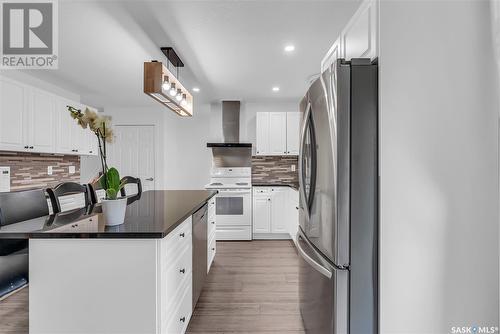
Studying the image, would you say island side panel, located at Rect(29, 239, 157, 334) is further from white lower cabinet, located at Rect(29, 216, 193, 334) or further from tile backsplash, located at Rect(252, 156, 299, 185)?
Answer: tile backsplash, located at Rect(252, 156, 299, 185)

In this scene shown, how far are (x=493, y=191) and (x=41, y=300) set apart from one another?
2150 millimetres

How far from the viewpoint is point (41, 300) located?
120cm

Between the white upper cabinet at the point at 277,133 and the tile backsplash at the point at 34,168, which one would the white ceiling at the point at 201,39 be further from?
the tile backsplash at the point at 34,168

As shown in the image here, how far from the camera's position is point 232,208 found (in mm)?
4227

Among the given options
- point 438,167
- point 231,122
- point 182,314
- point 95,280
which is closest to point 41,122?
point 231,122

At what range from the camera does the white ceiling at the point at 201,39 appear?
1.98 meters

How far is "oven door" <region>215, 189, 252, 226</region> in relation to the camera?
13.8ft

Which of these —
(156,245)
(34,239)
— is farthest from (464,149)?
(34,239)

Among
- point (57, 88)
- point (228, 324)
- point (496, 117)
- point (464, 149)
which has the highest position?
point (57, 88)

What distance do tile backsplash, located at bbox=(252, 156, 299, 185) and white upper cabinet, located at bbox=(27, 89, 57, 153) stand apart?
10.6ft

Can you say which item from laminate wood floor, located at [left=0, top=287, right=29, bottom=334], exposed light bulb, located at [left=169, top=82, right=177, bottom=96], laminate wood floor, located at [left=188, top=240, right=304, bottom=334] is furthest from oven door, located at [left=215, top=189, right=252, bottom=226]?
laminate wood floor, located at [left=0, top=287, right=29, bottom=334]

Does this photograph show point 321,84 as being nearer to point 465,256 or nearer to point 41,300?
point 465,256

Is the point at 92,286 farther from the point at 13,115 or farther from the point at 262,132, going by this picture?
the point at 262,132

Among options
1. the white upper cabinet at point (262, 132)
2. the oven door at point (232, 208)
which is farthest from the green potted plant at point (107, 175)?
the white upper cabinet at point (262, 132)
